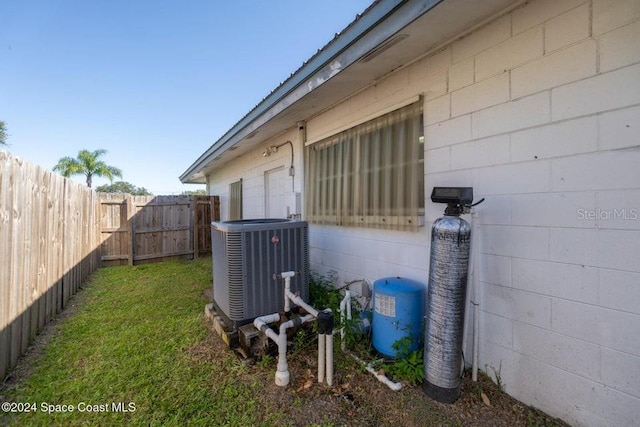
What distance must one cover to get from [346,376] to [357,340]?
485 mm

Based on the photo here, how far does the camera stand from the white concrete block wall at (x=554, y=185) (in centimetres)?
142

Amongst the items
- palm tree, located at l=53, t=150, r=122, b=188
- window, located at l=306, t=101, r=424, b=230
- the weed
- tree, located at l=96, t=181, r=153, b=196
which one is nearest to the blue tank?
window, located at l=306, t=101, r=424, b=230

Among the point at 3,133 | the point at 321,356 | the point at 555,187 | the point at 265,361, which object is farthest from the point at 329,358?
the point at 3,133

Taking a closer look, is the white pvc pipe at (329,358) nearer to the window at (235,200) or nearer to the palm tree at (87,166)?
the window at (235,200)

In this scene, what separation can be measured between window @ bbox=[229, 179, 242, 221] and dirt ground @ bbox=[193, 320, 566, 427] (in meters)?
5.53

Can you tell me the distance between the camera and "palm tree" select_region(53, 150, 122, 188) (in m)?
15.8

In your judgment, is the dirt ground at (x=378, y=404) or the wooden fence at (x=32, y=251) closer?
the dirt ground at (x=378, y=404)

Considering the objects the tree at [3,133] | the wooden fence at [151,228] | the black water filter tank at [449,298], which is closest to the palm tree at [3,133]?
the tree at [3,133]

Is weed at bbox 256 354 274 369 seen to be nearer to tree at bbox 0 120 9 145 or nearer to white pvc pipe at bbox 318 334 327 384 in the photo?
white pvc pipe at bbox 318 334 327 384

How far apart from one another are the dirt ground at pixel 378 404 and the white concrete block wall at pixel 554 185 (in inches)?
5.9

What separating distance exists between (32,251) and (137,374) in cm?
187

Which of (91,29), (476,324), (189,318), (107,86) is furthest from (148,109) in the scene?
(476,324)

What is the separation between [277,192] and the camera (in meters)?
5.37

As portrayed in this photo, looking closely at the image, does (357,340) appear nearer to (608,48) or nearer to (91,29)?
(608,48)
